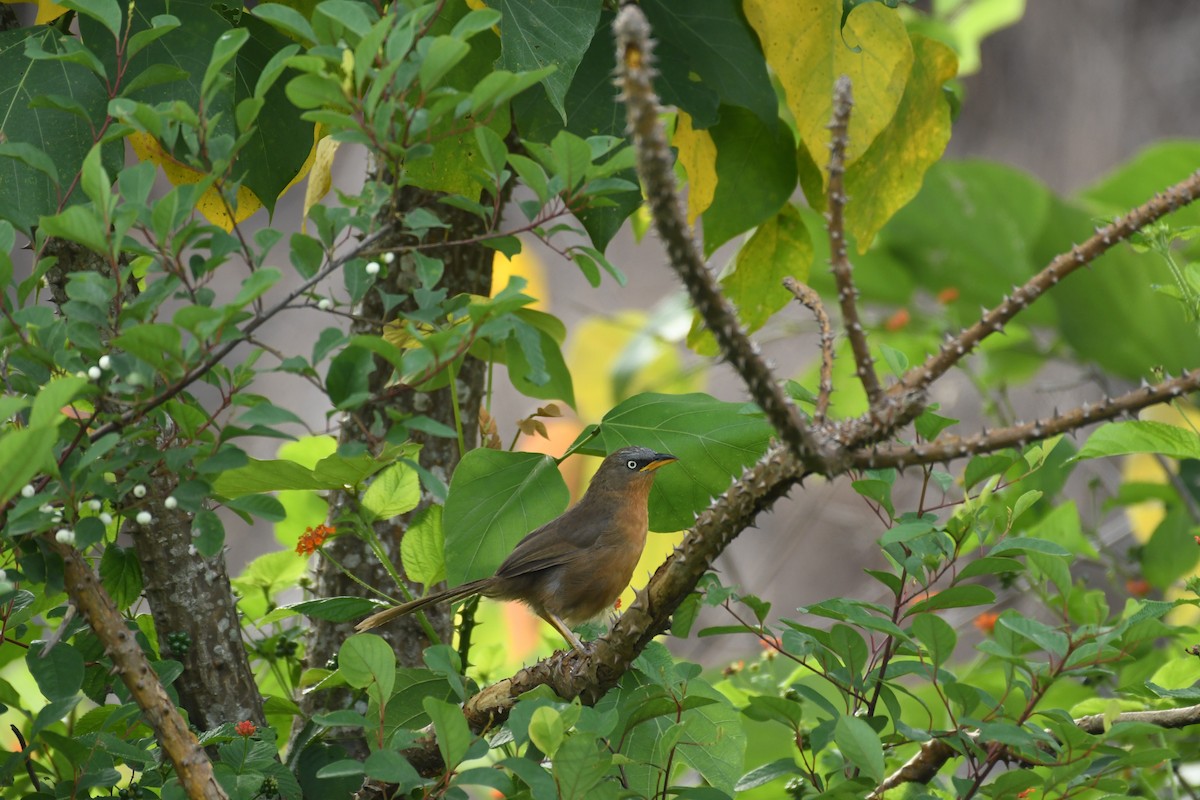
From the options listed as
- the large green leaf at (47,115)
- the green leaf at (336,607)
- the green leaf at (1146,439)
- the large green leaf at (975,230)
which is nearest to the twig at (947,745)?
the green leaf at (1146,439)

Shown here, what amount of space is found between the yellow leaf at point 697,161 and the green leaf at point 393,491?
1.91 ft

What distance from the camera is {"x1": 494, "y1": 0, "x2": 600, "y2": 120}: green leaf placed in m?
1.31

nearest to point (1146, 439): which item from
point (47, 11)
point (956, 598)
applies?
point (956, 598)

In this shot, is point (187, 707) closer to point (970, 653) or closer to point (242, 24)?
point (242, 24)

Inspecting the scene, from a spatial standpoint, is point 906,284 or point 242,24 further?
point 906,284

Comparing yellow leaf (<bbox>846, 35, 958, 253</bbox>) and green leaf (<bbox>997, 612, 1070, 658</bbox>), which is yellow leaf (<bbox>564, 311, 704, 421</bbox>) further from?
green leaf (<bbox>997, 612, 1070, 658</bbox>)

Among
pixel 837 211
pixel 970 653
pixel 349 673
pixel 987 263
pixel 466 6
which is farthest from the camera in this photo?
pixel 970 653

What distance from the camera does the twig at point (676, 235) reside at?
2.47 feet

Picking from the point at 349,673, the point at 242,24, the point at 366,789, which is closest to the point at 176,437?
the point at 349,673

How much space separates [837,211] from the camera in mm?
860

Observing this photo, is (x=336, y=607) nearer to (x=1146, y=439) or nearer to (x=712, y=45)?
(x=712, y=45)

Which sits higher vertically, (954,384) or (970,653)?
(954,384)

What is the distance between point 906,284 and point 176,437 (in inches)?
111

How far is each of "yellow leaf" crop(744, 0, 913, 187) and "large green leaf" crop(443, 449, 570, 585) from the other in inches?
22.4
